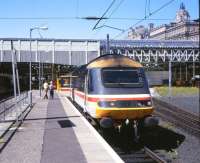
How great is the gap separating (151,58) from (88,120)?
81.9 meters

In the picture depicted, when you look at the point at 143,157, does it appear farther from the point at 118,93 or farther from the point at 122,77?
the point at 122,77

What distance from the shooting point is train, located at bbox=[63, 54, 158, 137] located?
61.9 ft

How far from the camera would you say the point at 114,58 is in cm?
2052

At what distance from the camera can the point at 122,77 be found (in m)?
19.8

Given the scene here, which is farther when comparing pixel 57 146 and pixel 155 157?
pixel 155 157

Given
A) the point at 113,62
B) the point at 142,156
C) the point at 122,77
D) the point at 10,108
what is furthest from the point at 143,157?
the point at 10,108

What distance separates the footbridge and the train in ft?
182

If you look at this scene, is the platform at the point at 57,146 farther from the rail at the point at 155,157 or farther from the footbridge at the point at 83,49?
the footbridge at the point at 83,49

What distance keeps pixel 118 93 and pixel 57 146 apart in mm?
5049

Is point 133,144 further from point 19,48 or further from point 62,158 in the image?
point 19,48

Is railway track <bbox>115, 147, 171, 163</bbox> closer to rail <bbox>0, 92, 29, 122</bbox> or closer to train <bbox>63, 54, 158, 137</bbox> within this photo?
train <bbox>63, 54, 158, 137</bbox>

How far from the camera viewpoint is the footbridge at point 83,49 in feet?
275

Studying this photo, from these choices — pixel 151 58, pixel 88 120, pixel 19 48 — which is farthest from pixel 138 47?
pixel 88 120

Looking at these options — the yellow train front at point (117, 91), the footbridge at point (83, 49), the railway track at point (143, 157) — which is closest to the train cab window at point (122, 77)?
the yellow train front at point (117, 91)
